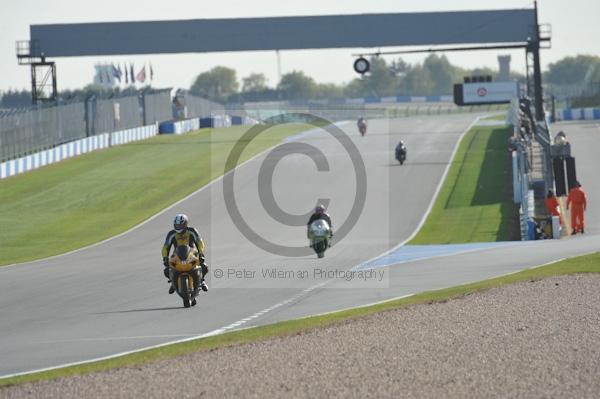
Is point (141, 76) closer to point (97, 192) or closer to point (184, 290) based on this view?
point (97, 192)

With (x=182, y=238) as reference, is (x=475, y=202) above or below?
below

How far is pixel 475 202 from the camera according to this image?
42469 millimetres

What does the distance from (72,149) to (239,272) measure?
3682 cm

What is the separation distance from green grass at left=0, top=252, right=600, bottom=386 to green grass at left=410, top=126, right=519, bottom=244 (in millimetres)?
12582

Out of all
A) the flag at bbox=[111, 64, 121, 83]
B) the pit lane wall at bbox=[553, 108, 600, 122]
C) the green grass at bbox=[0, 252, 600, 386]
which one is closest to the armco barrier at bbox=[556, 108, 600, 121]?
the pit lane wall at bbox=[553, 108, 600, 122]

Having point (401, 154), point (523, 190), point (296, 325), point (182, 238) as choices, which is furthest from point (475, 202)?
point (296, 325)

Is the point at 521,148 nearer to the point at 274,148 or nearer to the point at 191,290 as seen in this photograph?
the point at 191,290

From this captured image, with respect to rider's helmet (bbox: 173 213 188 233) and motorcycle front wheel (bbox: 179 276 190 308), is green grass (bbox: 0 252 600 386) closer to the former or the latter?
motorcycle front wheel (bbox: 179 276 190 308)

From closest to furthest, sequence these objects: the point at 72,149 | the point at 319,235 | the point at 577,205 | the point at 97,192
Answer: the point at 319,235, the point at 577,205, the point at 97,192, the point at 72,149

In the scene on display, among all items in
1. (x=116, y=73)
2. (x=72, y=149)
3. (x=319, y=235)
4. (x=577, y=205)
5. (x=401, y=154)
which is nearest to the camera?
(x=319, y=235)

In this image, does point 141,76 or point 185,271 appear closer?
point 185,271

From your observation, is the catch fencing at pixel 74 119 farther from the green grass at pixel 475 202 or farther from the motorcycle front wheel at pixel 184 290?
the motorcycle front wheel at pixel 184 290

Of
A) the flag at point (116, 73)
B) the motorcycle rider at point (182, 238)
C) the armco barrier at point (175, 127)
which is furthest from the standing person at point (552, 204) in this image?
the flag at point (116, 73)

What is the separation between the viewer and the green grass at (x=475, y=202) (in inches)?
1369
